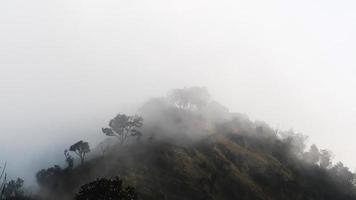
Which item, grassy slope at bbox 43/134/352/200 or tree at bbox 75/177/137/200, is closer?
tree at bbox 75/177/137/200

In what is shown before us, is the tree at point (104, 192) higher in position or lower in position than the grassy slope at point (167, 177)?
higher

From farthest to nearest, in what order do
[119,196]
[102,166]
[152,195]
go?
[102,166]
[152,195]
[119,196]

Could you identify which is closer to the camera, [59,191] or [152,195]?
[152,195]

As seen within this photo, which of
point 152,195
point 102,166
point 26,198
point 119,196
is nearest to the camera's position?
point 119,196

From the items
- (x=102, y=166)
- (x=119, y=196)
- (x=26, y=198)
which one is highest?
(x=119, y=196)

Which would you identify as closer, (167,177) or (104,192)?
(104,192)

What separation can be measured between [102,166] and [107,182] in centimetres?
9713

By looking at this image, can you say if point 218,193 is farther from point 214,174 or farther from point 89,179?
point 89,179

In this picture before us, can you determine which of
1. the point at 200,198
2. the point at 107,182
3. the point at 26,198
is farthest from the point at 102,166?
the point at 107,182

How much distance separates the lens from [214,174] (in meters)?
193

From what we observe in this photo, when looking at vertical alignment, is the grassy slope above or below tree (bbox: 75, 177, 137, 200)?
below

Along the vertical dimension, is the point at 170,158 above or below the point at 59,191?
above

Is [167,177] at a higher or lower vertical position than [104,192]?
lower

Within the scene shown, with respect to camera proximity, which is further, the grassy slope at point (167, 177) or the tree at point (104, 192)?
the grassy slope at point (167, 177)
